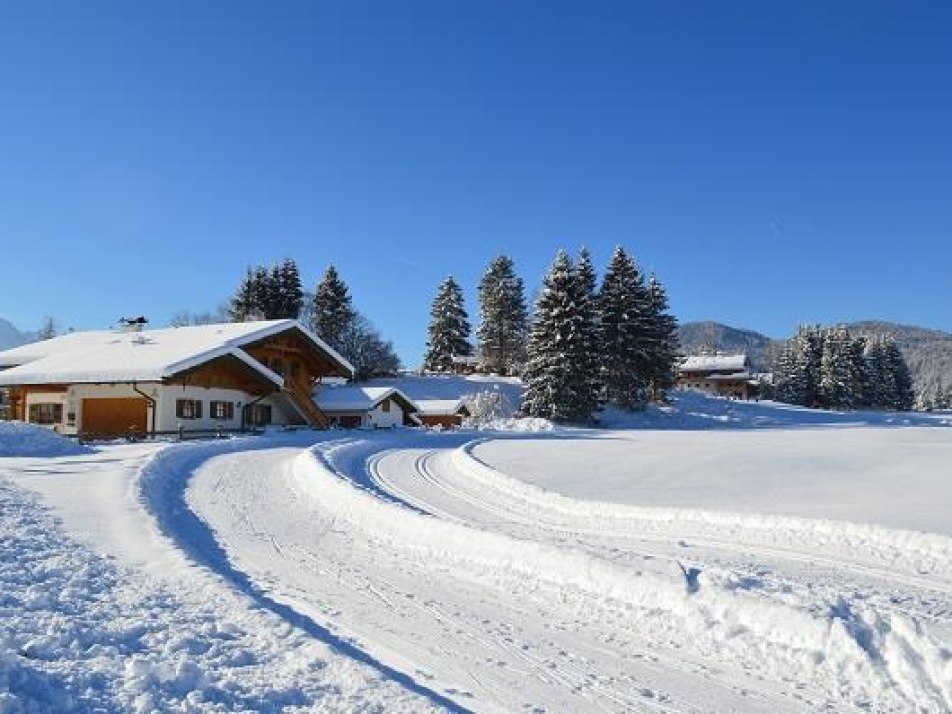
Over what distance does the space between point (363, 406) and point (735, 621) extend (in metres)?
42.9

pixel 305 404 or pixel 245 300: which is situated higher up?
pixel 245 300

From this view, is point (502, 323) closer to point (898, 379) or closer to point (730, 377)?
point (730, 377)

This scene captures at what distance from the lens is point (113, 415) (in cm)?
3678

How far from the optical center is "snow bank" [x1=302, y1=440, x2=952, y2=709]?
6.26m

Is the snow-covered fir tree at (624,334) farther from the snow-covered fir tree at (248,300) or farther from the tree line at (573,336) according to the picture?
the snow-covered fir tree at (248,300)

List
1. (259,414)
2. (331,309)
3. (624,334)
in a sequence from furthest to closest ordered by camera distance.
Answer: (331,309) → (624,334) → (259,414)

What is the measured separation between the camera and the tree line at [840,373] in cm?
8569

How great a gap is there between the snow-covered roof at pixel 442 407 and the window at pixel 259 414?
1496 centimetres

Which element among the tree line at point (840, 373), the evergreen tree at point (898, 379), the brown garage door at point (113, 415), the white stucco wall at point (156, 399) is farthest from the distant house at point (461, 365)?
the evergreen tree at point (898, 379)

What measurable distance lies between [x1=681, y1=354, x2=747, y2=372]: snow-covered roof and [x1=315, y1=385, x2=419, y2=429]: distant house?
59.9 metres

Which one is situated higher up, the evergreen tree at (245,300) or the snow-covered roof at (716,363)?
the evergreen tree at (245,300)

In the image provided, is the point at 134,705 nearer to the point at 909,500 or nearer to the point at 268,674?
the point at 268,674

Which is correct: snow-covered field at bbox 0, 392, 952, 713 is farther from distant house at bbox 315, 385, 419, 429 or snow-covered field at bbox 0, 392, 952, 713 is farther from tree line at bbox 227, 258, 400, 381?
tree line at bbox 227, 258, 400, 381

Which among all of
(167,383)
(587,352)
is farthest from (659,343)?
(167,383)
